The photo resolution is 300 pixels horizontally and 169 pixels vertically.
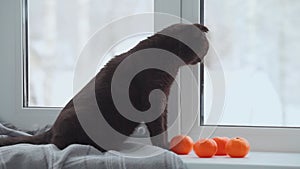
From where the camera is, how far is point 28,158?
1.13 m

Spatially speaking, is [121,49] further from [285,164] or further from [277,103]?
[285,164]

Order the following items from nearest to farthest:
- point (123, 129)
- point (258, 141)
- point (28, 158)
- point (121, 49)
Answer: point (28, 158), point (123, 129), point (258, 141), point (121, 49)

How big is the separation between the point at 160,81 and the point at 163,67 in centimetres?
4

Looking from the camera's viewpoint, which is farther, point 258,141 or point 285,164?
point 258,141

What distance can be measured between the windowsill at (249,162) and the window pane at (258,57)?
15cm

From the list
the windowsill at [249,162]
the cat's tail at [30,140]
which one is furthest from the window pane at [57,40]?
the windowsill at [249,162]

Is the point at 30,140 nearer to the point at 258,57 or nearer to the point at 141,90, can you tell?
the point at 141,90

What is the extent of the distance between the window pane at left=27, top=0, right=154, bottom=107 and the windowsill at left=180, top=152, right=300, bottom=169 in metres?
0.50

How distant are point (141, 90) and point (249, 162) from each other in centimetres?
32

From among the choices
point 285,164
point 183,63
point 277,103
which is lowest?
point 285,164

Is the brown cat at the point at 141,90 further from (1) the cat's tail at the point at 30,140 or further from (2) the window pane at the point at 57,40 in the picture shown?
(2) the window pane at the point at 57,40

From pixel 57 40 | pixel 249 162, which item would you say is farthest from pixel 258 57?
pixel 57 40

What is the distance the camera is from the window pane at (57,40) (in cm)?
155

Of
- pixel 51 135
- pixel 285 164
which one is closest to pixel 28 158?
pixel 51 135
